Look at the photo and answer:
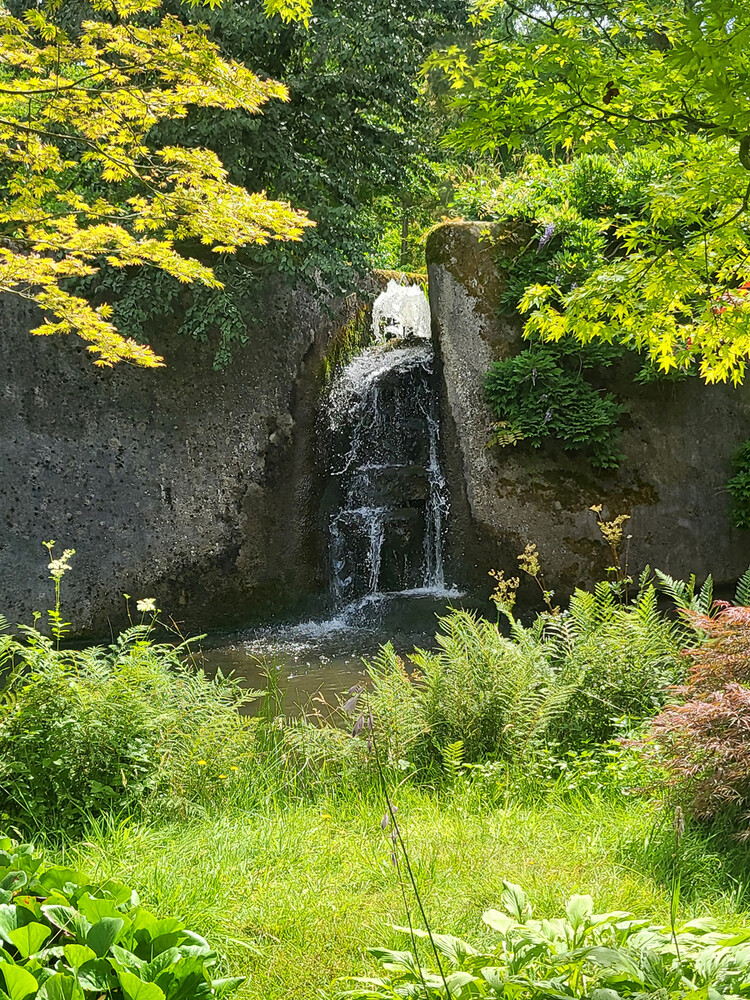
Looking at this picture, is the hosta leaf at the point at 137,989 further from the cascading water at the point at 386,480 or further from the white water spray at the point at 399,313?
the white water spray at the point at 399,313

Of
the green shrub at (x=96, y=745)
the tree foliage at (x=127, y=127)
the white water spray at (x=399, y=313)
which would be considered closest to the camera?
the green shrub at (x=96, y=745)

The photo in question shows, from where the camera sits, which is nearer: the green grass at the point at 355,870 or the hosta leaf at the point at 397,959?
the hosta leaf at the point at 397,959

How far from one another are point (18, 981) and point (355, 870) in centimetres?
123

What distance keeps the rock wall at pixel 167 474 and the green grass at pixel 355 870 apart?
5503mm

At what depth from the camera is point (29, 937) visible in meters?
1.77

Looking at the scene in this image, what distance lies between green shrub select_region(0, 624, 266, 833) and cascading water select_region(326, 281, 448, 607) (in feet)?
17.9

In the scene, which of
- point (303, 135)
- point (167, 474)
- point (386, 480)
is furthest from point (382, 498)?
point (303, 135)

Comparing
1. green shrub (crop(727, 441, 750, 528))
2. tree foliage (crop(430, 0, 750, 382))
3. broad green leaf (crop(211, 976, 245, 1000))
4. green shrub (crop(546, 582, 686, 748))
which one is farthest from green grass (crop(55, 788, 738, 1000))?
green shrub (crop(727, 441, 750, 528))

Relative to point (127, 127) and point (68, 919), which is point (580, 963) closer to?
point (68, 919)

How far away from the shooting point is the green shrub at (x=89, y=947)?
163 centimetres

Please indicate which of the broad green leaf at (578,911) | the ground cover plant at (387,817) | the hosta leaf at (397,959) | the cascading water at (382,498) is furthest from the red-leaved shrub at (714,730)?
the cascading water at (382,498)

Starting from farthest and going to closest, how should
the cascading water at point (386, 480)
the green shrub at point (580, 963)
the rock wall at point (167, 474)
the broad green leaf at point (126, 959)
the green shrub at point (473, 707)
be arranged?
the cascading water at point (386, 480) → the rock wall at point (167, 474) → the green shrub at point (473, 707) → the broad green leaf at point (126, 959) → the green shrub at point (580, 963)

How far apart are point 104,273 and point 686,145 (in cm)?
635

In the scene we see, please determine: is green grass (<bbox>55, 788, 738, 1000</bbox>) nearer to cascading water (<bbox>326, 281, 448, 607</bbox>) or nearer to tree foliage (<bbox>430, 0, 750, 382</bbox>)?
tree foliage (<bbox>430, 0, 750, 382</bbox>)
